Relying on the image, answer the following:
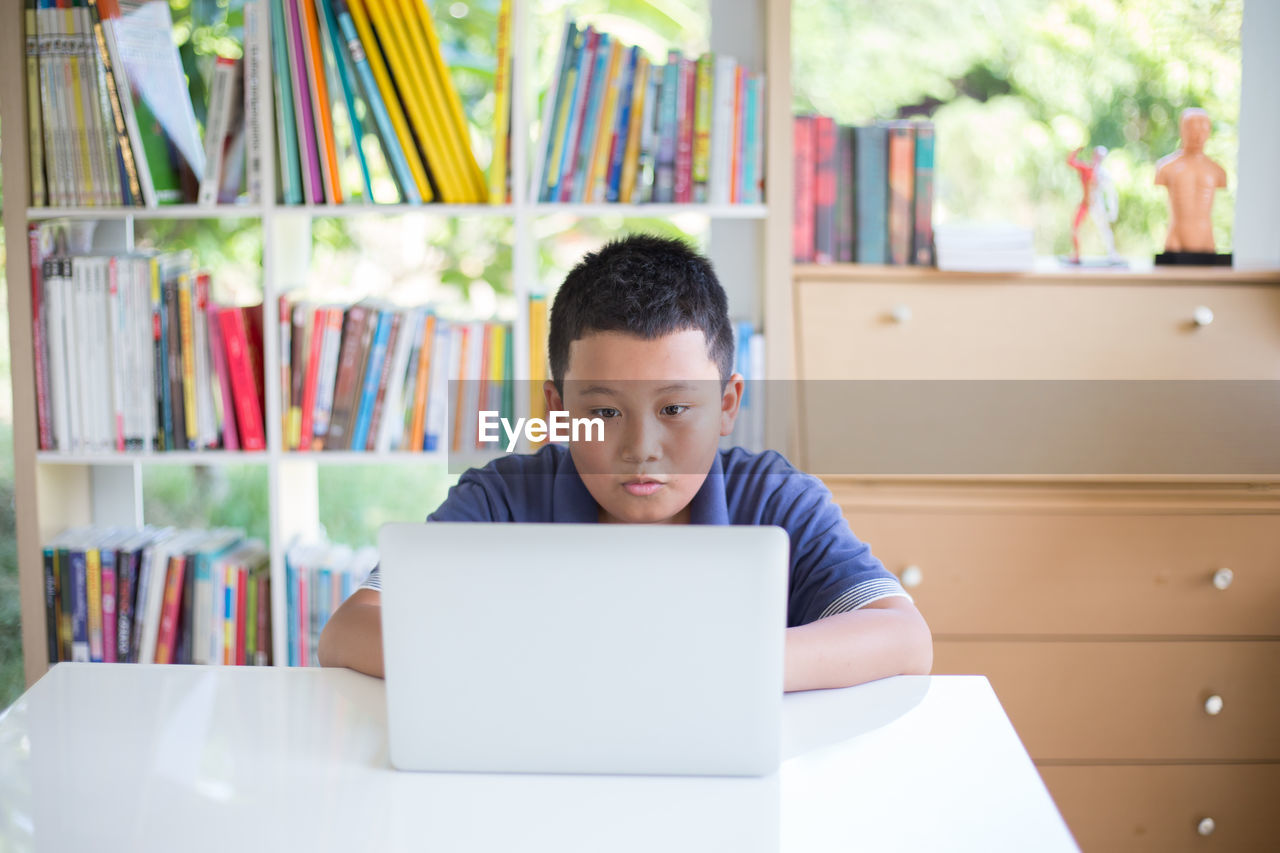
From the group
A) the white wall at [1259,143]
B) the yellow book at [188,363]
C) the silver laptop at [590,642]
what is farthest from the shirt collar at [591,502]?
the white wall at [1259,143]

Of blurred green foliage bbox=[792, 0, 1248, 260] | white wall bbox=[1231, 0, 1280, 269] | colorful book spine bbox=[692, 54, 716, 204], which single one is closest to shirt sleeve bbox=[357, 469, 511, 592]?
colorful book spine bbox=[692, 54, 716, 204]

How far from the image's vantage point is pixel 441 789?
722mm

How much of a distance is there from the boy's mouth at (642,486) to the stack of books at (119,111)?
1227 mm

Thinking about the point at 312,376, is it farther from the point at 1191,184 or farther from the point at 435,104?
the point at 1191,184

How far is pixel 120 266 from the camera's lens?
198cm

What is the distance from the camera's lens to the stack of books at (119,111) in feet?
6.40

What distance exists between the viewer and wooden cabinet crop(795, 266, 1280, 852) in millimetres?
1896

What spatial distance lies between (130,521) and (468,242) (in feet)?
5.38

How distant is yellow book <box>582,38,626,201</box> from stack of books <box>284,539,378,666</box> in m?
0.85

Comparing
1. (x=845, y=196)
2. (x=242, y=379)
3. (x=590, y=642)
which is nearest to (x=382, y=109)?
(x=242, y=379)

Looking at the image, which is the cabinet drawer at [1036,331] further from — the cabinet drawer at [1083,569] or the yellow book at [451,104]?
the yellow book at [451,104]

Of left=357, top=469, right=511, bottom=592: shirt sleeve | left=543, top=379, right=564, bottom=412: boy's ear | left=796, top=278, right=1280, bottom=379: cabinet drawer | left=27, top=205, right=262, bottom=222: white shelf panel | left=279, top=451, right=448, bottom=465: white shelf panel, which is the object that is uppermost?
left=27, top=205, right=262, bottom=222: white shelf panel

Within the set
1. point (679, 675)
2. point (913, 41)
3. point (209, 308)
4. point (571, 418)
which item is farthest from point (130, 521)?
point (913, 41)

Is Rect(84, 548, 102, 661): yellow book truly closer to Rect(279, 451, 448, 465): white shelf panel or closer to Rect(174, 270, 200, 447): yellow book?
Rect(174, 270, 200, 447): yellow book
